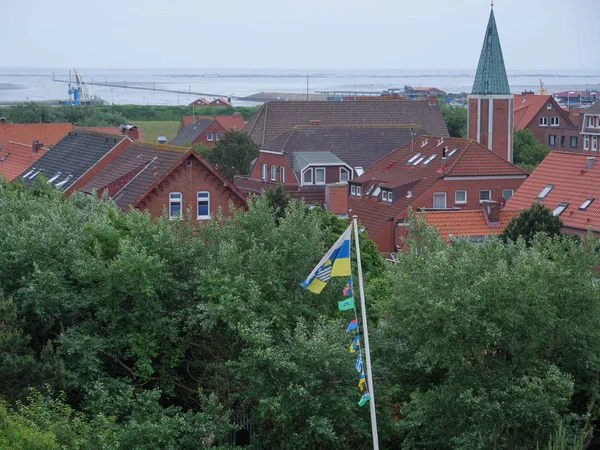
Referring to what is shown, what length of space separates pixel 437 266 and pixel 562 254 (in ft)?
12.6

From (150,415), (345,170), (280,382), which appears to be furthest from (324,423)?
(345,170)

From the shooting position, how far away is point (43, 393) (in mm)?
26438

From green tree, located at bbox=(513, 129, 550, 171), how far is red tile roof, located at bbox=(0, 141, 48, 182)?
155 feet

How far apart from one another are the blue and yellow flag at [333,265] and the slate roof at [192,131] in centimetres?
10318

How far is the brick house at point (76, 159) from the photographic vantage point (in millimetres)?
57000

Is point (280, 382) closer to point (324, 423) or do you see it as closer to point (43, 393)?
point (324, 423)

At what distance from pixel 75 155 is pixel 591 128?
73.0m

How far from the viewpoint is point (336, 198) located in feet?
194

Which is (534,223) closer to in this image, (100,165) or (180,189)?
(180,189)

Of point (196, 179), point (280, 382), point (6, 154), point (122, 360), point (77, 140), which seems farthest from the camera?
point (6, 154)

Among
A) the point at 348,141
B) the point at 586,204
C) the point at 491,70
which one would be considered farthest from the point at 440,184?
the point at 491,70

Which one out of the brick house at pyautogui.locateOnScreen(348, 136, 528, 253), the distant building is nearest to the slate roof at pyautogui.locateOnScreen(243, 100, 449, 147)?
the brick house at pyautogui.locateOnScreen(348, 136, 528, 253)

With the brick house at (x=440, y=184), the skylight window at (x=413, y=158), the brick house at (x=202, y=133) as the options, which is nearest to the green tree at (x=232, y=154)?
the brick house at (x=440, y=184)

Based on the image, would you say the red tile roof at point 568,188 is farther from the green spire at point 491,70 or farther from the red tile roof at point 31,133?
the red tile roof at point 31,133
